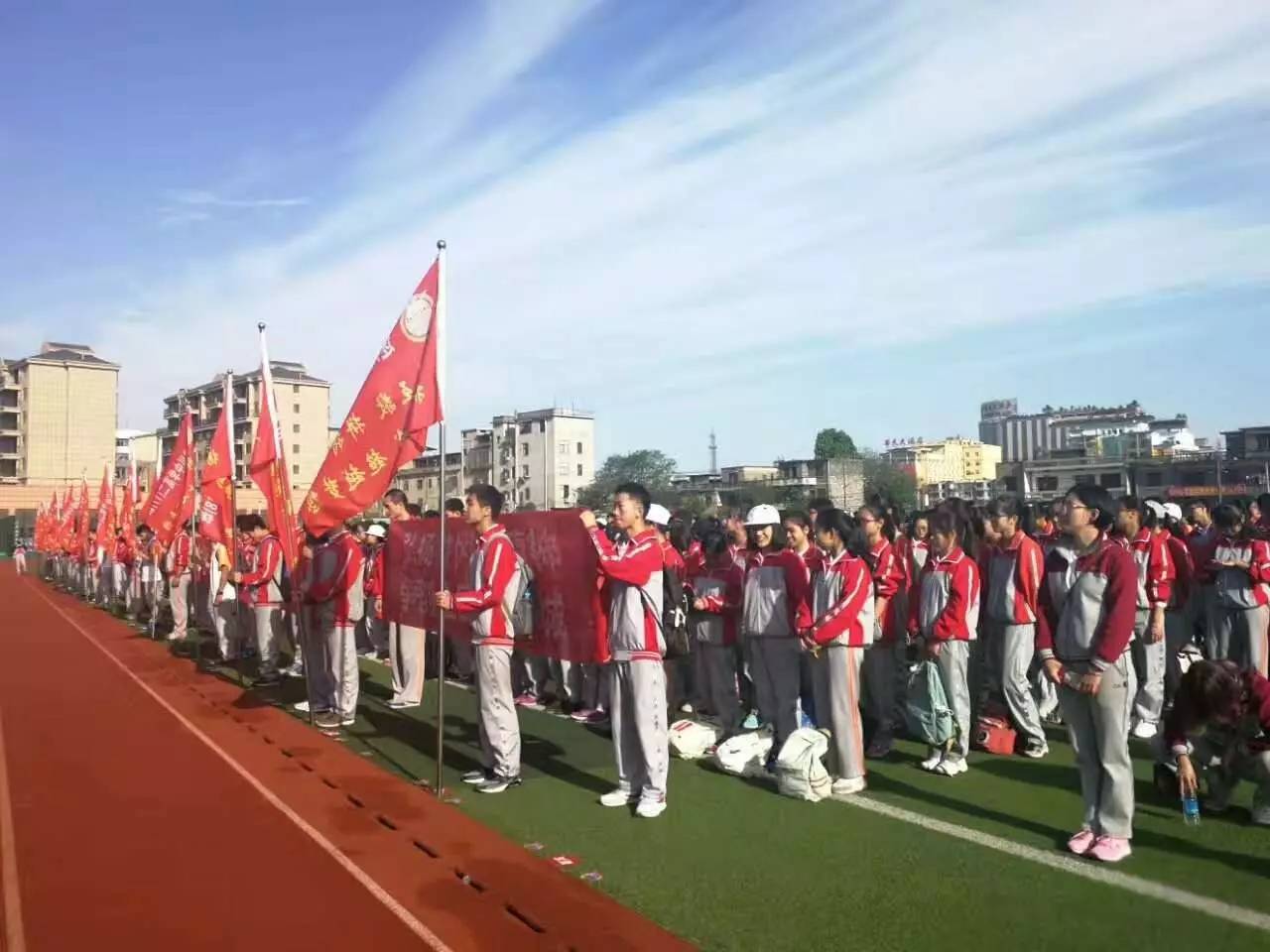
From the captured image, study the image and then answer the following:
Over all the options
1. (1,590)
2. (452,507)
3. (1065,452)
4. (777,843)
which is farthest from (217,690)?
(1065,452)

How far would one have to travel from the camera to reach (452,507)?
11562mm

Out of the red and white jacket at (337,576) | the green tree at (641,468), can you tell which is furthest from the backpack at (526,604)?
the green tree at (641,468)

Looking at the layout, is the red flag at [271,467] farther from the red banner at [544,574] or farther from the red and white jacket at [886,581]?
the red and white jacket at [886,581]

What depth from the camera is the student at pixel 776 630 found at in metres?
7.36

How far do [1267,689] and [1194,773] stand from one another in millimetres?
761

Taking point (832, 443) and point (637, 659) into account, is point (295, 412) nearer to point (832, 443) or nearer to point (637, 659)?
point (832, 443)

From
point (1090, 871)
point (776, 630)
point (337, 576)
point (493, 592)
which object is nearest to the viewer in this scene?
point (1090, 871)

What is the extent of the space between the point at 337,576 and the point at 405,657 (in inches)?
67.8

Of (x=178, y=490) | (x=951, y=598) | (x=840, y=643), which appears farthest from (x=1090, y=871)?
(x=178, y=490)

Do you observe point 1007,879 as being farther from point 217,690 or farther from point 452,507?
point 217,690

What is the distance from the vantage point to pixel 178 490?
49.0 feet

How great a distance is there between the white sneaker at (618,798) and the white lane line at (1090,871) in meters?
1.46

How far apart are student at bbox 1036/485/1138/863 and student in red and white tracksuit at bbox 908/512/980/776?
5.32 feet

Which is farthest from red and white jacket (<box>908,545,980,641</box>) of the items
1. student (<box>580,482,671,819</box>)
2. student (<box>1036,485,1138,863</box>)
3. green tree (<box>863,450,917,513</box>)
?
green tree (<box>863,450,917,513</box>)
